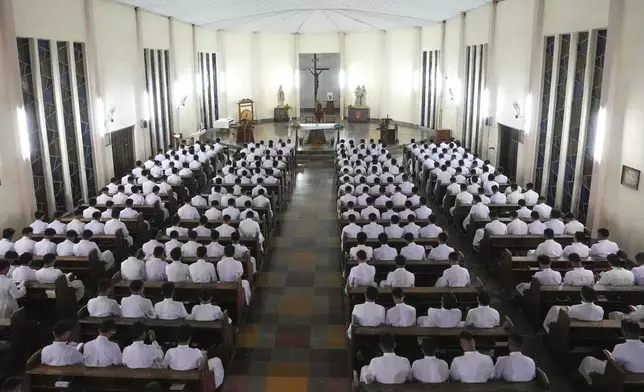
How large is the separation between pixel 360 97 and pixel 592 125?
742 inches

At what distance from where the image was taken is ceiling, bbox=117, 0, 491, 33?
19703mm

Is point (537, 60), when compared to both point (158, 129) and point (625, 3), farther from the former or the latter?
point (158, 129)

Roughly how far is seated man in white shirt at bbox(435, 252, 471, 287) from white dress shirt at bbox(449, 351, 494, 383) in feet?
8.23

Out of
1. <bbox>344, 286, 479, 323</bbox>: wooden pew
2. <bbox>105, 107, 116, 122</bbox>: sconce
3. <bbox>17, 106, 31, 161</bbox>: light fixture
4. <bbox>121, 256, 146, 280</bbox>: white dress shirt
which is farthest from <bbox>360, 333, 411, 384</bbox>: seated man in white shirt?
<bbox>105, 107, 116, 122</bbox>: sconce

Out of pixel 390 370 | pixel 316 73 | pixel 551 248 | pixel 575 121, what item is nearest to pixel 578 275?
pixel 551 248

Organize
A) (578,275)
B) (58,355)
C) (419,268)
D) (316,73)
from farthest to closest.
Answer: (316,73)
(419,268)
(578,275)
(58,355)

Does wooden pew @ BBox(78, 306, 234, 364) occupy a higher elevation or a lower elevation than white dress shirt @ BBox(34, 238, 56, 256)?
lower

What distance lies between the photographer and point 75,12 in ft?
48.1

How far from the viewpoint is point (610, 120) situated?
1109cm

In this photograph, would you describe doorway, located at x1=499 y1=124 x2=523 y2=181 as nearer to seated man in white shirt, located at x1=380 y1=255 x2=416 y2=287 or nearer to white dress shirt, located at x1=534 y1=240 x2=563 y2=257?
white dress shirt, located at x1=534 y1=240 x2=563 y2=257

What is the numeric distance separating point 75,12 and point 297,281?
10.1 meters

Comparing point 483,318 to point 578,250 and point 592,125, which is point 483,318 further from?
point 592,125

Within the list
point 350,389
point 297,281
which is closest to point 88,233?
point 297,281

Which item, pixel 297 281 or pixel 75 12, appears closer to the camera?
pixel 297 281
